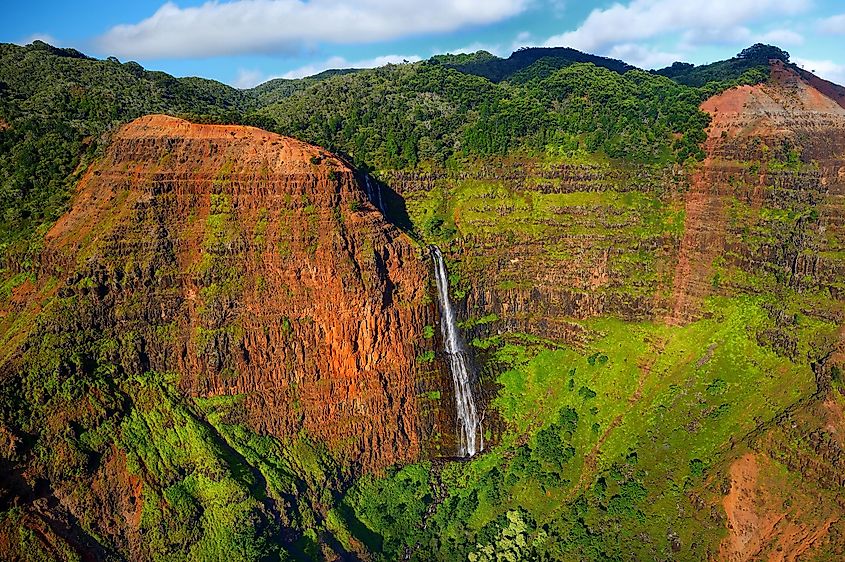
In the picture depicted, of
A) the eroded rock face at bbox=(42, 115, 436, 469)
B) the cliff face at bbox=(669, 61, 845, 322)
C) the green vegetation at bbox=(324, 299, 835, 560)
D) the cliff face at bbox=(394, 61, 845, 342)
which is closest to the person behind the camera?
the green vegetation at bbox=(324, 299, 835, 560)

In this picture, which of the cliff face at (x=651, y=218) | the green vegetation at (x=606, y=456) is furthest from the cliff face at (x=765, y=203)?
the green vegetation at (x=606, y=456)

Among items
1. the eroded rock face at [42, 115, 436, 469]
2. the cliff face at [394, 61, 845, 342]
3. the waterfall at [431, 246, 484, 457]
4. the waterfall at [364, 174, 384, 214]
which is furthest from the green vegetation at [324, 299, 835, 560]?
the waterfall at [364, 174, 384, 214]

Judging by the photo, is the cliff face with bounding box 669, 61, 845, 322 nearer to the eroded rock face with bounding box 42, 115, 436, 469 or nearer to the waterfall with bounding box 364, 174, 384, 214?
the eroded rock face with bounding box 42, 115, 436, 469

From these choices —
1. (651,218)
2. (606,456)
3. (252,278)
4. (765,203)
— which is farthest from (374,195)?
(765,203)

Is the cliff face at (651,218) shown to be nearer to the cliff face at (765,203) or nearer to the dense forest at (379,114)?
the cliff face at (765,203)

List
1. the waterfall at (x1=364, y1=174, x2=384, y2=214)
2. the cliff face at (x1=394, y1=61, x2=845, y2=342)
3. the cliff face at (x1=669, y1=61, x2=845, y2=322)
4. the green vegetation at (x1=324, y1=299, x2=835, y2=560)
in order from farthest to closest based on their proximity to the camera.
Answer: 1. the waterfall at (x1=364, y1=174, x2=384, y2=214)
2. the cliff face at (x1=394, y1=61, x2=845, y2=342)
3. the cliff face at (x1=669, y1=61, x2=845, y2=322)
4. the green vegetation at (x1=324, y1=299, x2=835, y2=560)

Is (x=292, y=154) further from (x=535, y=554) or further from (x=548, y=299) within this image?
(x=535, y=554)
